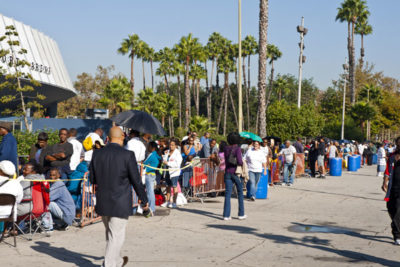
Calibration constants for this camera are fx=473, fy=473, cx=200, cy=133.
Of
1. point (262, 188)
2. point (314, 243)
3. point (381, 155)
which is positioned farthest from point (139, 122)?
point (381, 155)

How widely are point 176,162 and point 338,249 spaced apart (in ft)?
17.3

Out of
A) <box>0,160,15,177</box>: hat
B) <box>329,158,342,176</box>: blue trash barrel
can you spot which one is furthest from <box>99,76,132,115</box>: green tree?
<box>0,160,15,177</box>: hat

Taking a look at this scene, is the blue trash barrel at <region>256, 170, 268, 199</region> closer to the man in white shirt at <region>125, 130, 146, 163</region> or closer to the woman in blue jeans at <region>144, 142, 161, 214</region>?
the woman in blue jeans at <region>144, 142, 161, 214</region>

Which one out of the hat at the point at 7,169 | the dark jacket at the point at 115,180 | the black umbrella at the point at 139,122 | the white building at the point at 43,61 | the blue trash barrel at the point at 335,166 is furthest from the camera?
the white building at the point at 43,61

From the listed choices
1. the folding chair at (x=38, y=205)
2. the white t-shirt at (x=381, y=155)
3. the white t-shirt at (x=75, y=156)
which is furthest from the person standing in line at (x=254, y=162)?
the white t-shirt at (x=381, y=155)

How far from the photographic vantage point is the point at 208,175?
13.5m

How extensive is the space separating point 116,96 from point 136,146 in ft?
153

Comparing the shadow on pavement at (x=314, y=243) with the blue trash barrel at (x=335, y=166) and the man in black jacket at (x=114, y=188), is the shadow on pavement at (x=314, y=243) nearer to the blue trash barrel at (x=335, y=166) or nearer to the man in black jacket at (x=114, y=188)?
the man in black jacket at (x=114, y=188)

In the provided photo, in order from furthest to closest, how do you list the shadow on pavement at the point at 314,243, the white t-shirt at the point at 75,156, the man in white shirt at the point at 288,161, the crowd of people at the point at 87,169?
1. the man in white shirt at the point at 288,161
2. the white t-shirt at the point at 75,156
3. the crowd of people at the point at 87,169
4. the shadow on pavement at the point at 314,243

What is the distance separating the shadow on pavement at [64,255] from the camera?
255 inches

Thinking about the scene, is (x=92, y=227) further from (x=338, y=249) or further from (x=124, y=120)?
(x=338, y=249)

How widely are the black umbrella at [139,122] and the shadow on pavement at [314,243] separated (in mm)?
2569

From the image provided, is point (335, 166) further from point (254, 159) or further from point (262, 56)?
point (254, 159)

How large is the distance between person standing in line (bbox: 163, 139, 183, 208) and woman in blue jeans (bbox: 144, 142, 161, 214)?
3.08ft
